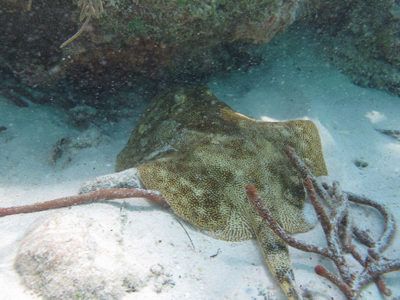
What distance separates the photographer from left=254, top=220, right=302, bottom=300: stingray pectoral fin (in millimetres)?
2277

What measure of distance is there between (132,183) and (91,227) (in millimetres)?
597

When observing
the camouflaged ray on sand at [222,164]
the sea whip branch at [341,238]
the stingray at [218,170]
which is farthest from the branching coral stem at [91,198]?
the sea whip branch at [341,238]

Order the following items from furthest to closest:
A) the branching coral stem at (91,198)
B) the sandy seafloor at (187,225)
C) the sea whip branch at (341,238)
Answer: the branching coral stem at (91,198), the sea whip branch at (341,238), the sandy seafloor at (187,225)

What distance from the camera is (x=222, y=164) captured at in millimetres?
2996

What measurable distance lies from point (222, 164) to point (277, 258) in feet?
3.00

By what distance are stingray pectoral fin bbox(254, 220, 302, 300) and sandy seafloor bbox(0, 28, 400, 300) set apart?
72mm

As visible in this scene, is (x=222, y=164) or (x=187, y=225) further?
(x=222, y=164)

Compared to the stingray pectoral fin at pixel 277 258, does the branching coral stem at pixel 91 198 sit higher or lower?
higher

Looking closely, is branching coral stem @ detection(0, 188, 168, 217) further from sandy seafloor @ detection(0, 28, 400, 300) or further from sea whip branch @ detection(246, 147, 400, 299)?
sea whip branch @ detection(246, 147, 400, 299)

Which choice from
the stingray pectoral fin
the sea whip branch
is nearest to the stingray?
the stingray pectoral fin

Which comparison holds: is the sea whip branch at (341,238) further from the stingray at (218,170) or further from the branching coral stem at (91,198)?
the branching coral stem at (91,198)

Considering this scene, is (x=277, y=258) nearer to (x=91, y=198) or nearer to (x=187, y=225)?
(x=187, y=225)

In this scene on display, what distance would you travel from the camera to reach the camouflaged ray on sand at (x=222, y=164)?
2.69 metres

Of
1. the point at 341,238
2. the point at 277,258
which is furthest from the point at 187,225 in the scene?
the point at 341,238
